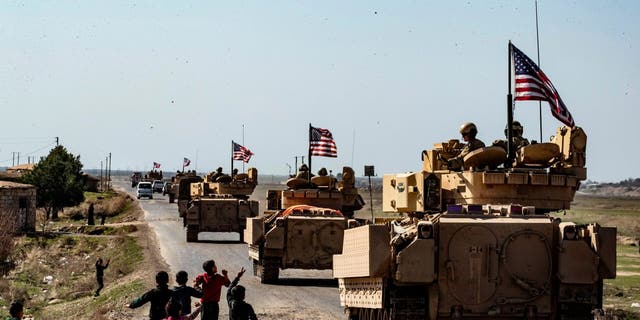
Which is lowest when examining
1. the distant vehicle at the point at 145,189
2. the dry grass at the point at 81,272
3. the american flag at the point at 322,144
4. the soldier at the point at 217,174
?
the dry grass at the point at 81,272

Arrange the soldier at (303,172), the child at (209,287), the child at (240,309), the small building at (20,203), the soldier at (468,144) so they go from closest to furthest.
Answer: the child at (240,309)
the child at (209,287)
the soldier at (468,144)
the soldier at (303,172)
the small building at (20,203)

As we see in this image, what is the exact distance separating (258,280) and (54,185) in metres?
45.9

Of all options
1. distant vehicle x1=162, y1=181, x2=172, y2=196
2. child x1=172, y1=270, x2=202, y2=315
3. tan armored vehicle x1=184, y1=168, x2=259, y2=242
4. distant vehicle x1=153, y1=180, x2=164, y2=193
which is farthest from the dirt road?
distant vehicle x1=153, y1=180, x2=164, y2=193

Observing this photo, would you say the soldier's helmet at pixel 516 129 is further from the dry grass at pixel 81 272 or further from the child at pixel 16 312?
the child at pixel 16 312

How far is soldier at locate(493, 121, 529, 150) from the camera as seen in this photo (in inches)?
766

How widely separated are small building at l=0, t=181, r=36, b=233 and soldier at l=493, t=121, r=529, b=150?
124 ft

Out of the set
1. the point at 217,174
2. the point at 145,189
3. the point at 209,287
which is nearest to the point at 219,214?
the point at 217,174

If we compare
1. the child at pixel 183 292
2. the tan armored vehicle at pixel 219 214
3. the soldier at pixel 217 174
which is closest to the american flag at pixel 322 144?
the tan armored vehicle at pixel 219 214

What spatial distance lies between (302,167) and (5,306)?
958 cm

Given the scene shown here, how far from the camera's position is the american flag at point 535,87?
2064cm

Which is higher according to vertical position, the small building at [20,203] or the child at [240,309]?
the small building at [20,203]

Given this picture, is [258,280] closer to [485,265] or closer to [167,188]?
[485,265]

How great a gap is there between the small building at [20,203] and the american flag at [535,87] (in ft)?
122

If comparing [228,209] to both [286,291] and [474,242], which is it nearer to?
[286,291]
